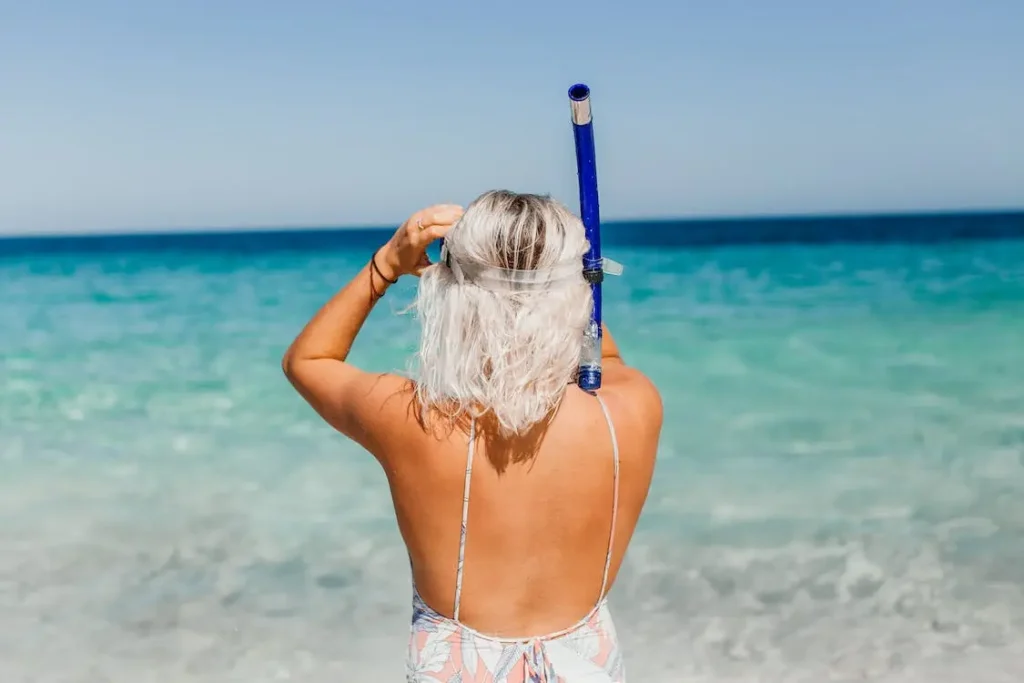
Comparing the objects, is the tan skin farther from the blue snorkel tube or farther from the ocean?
the ocean

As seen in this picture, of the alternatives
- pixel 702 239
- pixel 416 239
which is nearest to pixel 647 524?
pixel 416 239

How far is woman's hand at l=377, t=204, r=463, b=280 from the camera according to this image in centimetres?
154

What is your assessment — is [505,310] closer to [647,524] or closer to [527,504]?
[527,504]

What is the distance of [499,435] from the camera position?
5.05 ft

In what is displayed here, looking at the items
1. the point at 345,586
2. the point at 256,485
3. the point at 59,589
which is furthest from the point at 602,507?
the point at 256,485

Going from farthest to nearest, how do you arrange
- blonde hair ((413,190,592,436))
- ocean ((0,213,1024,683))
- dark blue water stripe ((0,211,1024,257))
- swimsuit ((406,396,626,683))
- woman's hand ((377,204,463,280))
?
dark blue water stripe ((0,211,1024,257)), ocean ((0,213,1024,683)), swimsuit ((406,396,626,683)), woman's hand ((377,204,463,280)), blonde hair ((413,190,592,436))

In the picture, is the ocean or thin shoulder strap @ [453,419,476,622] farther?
the ocean

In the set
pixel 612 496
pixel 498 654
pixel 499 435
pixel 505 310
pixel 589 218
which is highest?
pixel 589 218

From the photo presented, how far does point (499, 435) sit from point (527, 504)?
13 cm

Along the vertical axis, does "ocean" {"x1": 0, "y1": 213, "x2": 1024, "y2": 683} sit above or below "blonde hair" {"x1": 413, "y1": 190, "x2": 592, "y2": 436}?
below

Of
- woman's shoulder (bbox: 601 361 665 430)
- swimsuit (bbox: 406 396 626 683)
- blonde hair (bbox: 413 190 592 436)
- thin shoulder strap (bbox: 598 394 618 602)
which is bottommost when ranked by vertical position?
swimsuit (bbox: 406 396 626 683)

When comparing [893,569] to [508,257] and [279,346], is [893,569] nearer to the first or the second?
[508,257]

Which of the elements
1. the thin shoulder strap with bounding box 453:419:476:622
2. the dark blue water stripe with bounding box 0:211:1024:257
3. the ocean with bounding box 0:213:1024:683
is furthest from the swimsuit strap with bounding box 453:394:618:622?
the dark blue water stripe with bounding box 0:211:1024:257

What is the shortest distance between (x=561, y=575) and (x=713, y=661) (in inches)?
95.3
